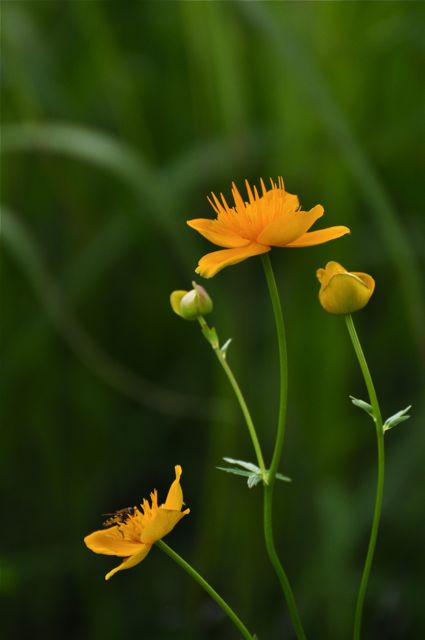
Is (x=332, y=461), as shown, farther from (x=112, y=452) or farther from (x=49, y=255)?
(x=49, y=255)

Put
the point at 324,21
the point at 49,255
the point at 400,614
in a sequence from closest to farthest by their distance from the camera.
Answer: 1. the point at 400,614
2. the point at 324,21
3. the point at 49,255

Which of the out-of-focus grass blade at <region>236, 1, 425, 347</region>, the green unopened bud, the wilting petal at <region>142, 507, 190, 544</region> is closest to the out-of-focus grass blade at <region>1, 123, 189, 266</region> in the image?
the out-of-focus grass blade at <region>236, 1, 425, 347</region>

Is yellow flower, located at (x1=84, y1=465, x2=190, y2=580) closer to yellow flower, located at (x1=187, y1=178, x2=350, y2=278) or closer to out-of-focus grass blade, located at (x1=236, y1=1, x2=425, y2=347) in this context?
yellow flower, located at (x1=187, y1=178, x2=350, y2=278)

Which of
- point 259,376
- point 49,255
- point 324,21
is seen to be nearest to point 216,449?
point 259,376

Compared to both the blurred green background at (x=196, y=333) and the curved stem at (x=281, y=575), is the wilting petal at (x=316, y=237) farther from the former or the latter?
the blurred green background at (x=196, y=333)

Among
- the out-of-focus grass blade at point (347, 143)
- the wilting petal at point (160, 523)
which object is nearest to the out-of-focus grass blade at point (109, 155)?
the out-of-focus grass blade at point (347, 143)
